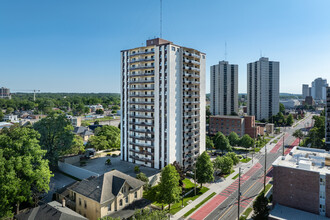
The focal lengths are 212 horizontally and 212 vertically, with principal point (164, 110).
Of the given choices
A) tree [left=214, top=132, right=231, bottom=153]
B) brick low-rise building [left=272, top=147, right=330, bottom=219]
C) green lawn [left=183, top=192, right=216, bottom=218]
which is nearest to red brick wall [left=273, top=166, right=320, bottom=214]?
brick low-rise building [left=272, top=147, right=330, bottom=219]

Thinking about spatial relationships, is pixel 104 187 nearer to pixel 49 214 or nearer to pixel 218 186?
pixel 49 214

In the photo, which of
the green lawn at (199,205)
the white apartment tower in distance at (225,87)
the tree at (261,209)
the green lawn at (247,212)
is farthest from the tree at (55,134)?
the white apartment tower in distance at (225,87)

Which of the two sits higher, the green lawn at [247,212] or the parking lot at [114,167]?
the parking lot at [114,167]

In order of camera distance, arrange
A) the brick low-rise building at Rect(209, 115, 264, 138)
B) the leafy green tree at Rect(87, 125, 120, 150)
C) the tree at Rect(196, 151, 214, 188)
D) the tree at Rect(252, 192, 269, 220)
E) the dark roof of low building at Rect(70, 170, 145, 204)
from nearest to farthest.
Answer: the tree at Rect(252, 192, 269, 220), the dark roof of low building at Rect(70, 170, 145, 204), the tree at Rect(196, 151, 214, 188), the leafy green tree at Rect(87, 125, 120, 150), the brick low-rise building at Rect(209, 115, 264, 138)

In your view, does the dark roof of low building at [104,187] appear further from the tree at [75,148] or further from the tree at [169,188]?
the tree at [75,148]

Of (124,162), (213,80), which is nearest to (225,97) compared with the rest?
(213,80)

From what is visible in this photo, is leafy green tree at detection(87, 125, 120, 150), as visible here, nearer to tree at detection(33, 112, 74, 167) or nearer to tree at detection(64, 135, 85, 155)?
tree at detection(64, 135, 85, 155)
